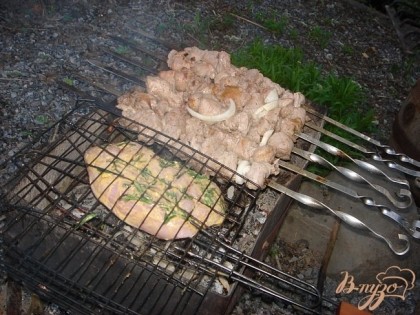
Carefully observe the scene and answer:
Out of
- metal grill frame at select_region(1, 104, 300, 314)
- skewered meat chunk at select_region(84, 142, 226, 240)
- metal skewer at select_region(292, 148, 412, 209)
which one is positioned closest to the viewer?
metal grill frame at select_region(1, 104, 300, 314)

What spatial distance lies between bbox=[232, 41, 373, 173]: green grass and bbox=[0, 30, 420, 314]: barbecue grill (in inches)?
77.2

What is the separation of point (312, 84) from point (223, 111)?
2.53 metres

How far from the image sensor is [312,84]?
224 inches

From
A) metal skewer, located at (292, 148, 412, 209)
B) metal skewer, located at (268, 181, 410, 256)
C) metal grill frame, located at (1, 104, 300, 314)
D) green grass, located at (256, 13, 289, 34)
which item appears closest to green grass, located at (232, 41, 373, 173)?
green grass, located at (256, 13, 289, 34)

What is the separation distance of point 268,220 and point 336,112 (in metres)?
3.03

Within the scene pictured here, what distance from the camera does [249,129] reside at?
12.1 ft

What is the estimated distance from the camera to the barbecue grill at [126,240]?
263cm

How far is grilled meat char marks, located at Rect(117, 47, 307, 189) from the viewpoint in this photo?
3.44 meters

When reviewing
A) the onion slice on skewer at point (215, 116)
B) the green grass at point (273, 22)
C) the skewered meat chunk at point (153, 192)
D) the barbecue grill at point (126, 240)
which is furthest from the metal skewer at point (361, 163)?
the green grass at point (273, 22)

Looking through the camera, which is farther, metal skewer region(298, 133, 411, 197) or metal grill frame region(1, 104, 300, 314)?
metal skewer region(298, 133, 411, 197)

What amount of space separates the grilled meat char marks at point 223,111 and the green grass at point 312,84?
158 cm

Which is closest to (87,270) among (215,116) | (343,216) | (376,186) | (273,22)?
(215,116)

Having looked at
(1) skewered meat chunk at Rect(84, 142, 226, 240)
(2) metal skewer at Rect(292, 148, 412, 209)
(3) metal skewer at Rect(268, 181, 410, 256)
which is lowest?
(1) skewered meat chunk at Rect(84, 142, 226, 240)

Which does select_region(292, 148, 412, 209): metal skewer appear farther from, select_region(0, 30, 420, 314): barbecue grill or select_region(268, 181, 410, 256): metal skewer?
select_region(268, 181, 410, 256): metal skewer
